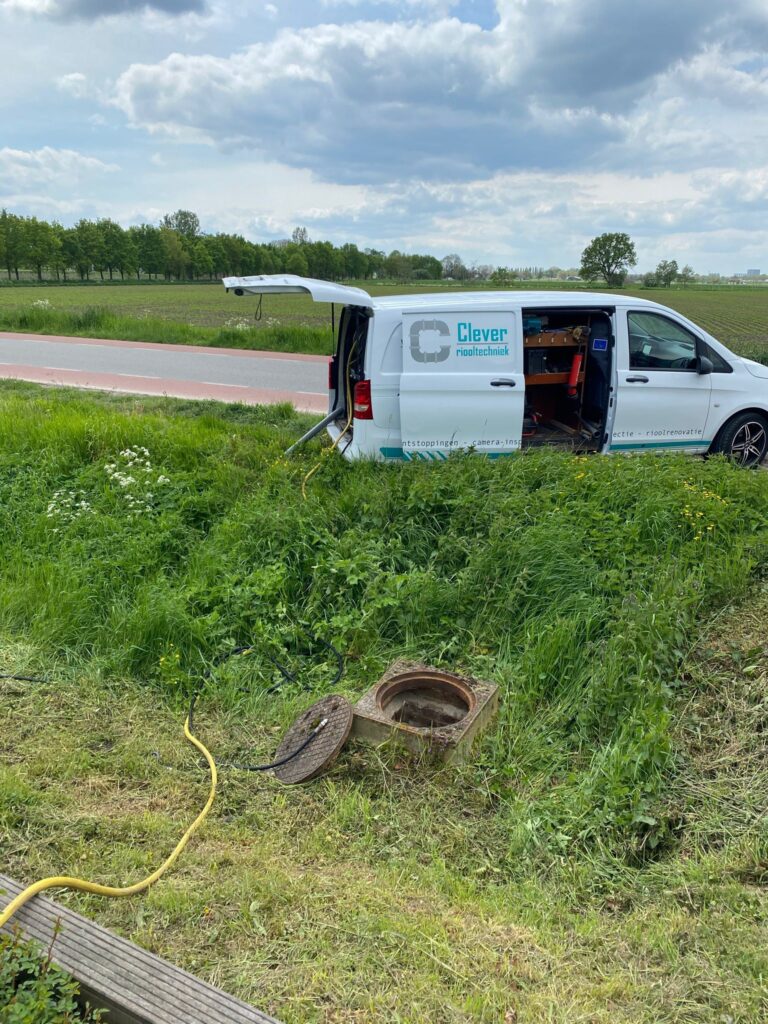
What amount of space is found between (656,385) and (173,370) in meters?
11.9

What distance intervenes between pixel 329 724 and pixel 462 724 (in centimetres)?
74

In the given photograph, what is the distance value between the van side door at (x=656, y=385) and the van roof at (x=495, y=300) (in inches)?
11.8

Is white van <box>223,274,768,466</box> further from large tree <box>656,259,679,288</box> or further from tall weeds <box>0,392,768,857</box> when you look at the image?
large tree <box>656,259,679,288</box>

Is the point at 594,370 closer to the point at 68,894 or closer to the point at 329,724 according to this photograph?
the point at 329,724

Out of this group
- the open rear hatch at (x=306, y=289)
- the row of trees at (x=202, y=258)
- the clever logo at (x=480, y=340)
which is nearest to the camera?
the open rear hatch at (x=306, y=289)

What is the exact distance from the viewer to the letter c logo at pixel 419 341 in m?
6.93

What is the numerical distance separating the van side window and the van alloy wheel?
103cm

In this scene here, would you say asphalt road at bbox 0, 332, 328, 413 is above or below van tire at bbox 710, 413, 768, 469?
above

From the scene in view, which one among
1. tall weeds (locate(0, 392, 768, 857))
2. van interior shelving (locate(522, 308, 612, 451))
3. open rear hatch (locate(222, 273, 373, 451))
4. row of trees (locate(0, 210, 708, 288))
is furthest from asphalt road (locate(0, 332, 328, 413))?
row of trees (locate(0, 210, 708, 288))

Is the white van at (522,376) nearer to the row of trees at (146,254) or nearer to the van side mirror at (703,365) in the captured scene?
the van side mirror at (703,365)

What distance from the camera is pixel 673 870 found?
3.09 m

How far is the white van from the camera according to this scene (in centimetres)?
692

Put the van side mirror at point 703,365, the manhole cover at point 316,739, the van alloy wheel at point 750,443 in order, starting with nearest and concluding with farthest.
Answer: the manhole cover at point 316,739 → the van side mirror at point 703,365 → the van alloy wheel at point 750,443

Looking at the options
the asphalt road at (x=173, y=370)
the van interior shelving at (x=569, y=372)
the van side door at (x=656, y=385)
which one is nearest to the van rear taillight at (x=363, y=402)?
the van interior shelving at (x=569, y=372)
